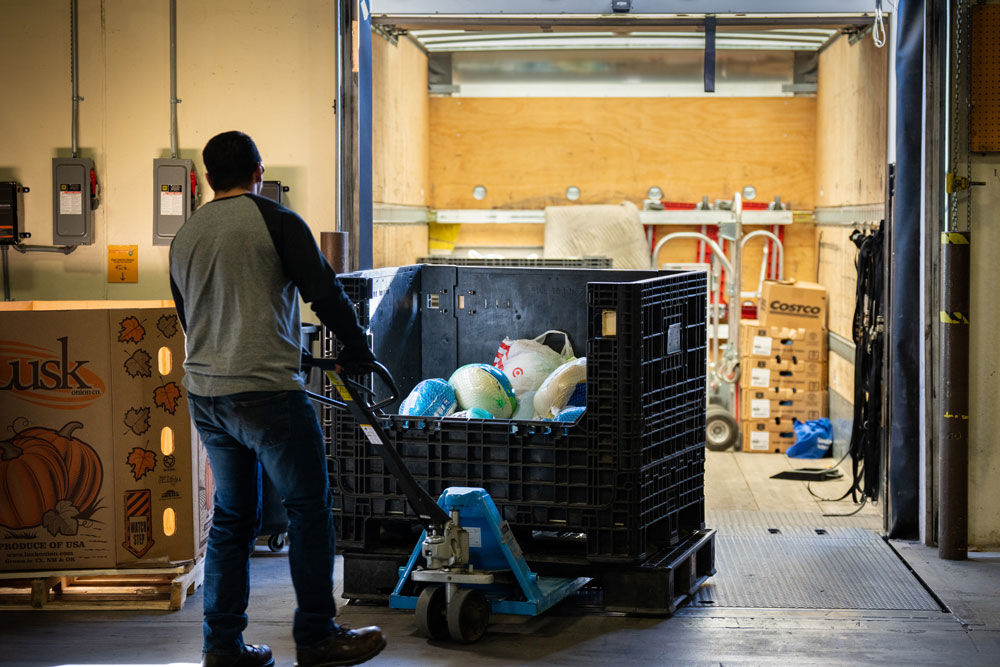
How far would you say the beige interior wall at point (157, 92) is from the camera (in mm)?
5641

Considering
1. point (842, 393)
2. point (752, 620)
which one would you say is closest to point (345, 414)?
point (752, 620)

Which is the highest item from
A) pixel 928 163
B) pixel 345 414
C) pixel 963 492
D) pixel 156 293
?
pixel 928 163

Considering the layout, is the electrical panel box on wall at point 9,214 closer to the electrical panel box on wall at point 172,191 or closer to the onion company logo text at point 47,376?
the electrical panel box on wall at point 172,191

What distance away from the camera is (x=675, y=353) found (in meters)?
4.59

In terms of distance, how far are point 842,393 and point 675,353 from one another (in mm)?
4053

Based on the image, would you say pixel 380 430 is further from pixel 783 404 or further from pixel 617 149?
pixel 617 149

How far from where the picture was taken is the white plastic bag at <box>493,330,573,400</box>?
5.05 meters

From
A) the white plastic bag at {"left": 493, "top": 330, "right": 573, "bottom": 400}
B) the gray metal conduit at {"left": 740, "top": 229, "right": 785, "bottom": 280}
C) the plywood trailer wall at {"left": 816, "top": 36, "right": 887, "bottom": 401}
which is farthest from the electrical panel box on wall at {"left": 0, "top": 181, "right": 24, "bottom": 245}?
the gray metal conduit at {"left": 740, "top": 229, "right": 785, "bottom": 280}

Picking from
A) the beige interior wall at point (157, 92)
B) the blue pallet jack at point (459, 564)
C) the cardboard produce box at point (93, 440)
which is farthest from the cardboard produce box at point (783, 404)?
the cardboard produce box at point (93, 440)

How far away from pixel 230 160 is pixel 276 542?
2.40m

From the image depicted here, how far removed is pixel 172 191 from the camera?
562 centimetres

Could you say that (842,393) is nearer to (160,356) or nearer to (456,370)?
(456,370)

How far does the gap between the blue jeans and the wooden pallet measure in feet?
3.20

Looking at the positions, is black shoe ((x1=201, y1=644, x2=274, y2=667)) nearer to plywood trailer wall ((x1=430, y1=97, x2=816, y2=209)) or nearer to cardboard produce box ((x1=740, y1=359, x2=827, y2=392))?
cardboard produce box ((x1=740, y1=359, x2=827, y2=392))
